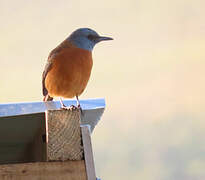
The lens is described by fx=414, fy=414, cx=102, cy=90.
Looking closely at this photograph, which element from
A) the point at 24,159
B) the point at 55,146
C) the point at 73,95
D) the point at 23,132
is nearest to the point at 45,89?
the point at 73,95

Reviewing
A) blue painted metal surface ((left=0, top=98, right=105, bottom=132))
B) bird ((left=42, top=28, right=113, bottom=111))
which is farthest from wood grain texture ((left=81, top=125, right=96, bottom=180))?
bird ((left=42, top=28, right=113, bottom=111))

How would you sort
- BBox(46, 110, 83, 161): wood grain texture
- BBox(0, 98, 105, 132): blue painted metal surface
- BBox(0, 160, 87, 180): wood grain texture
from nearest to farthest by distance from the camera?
BBox(0, 160, 87, 180): wood grain texture, BBox(46, 110, 83, 161): wood grain texture, BBox(0, 98, 105, 132): blue painted metal surface

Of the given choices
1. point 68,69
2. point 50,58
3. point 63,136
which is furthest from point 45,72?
point 63,136

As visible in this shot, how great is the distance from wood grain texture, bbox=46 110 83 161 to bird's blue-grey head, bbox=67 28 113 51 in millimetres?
1833

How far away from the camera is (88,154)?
2.14m

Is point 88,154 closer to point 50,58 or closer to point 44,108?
point 44,108

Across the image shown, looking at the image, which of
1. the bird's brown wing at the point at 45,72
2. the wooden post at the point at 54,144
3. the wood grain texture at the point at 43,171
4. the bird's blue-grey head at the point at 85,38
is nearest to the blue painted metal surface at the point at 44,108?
the wooden post at the point at 54,144

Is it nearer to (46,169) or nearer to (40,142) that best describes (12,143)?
(40,142)

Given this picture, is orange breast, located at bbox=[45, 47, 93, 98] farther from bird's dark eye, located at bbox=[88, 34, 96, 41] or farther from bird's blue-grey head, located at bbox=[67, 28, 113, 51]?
bird's dark eye, located at bbox=[88, 34, 96, 41]

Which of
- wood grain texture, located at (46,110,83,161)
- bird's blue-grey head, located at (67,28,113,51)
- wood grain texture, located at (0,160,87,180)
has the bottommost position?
wood grain texture, located at (0,160,87,180)

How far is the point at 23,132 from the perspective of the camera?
2.88 meters

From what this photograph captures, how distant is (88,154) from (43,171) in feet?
0.82

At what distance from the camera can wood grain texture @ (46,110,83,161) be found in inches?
84.1

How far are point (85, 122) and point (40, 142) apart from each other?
0.53 meters
